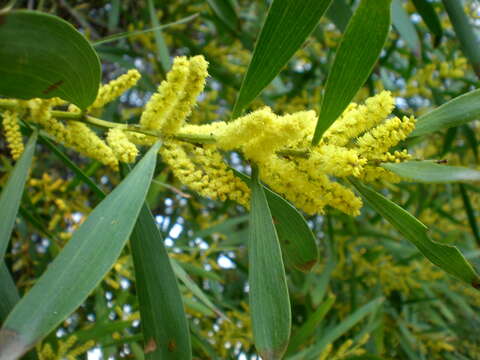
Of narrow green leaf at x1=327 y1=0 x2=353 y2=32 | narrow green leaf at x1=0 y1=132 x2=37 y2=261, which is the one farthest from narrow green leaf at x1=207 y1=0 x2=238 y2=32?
narrow green leaf at x1=0 y1=132 x2=37 y2=261

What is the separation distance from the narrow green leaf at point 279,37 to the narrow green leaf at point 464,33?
25.3 inches

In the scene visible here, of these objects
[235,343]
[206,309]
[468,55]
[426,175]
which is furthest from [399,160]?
[235,343]

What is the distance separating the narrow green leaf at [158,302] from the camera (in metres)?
0.95

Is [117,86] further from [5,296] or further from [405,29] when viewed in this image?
[405,29]

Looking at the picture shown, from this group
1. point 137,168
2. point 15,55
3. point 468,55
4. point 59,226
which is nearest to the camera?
point 15,55

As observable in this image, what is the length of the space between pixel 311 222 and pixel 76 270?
Answer: 248cm

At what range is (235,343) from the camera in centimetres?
220

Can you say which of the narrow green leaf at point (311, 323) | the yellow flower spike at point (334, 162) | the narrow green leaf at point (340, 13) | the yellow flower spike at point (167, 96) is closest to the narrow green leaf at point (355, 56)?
the yellow flower spike at point (334, 162)

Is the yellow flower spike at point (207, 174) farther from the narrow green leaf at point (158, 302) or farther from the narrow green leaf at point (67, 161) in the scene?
the narrow green leaf at point (67, 161)

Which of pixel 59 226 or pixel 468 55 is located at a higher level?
pixel 468 55

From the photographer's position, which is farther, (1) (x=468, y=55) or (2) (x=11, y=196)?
(1) (x=468, y=55)

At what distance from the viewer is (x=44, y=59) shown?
0.81 meters

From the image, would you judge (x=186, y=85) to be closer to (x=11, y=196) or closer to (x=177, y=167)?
(x=177, y=167)

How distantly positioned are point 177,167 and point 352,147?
33cm
